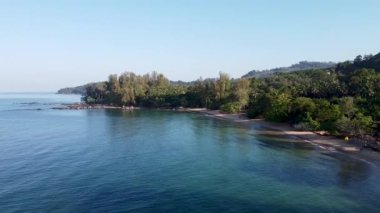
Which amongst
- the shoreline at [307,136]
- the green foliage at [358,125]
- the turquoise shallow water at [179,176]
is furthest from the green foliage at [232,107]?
the green foliage at [358,125]

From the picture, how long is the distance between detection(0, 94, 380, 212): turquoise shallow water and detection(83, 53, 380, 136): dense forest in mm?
13088

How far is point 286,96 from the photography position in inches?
3620

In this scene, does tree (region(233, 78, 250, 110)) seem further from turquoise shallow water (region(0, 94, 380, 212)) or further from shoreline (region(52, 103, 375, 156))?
turquoise shallow water (region(0, 94, 380, 212))

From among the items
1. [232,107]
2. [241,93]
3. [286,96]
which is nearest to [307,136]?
[286,96]

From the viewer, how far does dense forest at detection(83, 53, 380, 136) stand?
222ft

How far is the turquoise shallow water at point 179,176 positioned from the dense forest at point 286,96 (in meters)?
13.1

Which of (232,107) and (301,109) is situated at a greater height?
(301,109)

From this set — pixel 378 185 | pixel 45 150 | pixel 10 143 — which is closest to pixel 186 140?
pixel 45 150

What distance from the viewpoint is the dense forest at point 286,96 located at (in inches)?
2670

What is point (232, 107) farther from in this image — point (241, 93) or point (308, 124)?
point (308, 124)

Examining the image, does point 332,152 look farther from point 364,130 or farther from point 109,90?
point 109,90

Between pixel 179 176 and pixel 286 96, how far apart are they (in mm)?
59459

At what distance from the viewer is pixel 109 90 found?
171 metres

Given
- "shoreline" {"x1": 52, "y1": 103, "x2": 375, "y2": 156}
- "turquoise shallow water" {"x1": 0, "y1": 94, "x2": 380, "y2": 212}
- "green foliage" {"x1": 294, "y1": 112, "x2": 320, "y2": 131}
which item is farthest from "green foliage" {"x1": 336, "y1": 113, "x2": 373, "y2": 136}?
"green foliage" {"x1": 294, "y1": 112, "x2": 320, "y2": 131}
